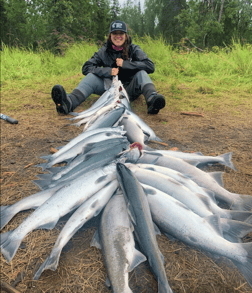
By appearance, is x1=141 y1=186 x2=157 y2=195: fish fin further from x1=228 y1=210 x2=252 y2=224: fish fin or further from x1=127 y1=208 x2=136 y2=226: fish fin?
x1=228 y1=210 x2=252 y2=224: fish fin

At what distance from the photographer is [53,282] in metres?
1.48

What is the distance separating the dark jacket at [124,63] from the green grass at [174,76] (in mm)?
1129

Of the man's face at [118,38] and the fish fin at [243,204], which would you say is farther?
the man's face at [118,38]

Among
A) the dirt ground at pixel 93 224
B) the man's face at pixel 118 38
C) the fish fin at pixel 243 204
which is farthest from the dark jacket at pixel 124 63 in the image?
the fish fin at pixel 243 204

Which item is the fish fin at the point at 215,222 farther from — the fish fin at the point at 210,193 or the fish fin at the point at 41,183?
the fish fin at the point at 41,183

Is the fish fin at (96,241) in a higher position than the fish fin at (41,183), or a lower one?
lower

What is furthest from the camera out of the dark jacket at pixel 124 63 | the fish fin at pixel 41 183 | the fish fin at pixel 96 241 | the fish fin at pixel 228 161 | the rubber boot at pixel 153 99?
the dark jacket at pixel 124 63

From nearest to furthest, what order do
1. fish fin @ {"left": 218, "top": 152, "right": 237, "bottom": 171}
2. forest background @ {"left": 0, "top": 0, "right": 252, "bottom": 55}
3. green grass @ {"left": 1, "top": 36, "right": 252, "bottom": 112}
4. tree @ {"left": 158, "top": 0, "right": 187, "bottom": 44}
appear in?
fish fin @ {"left": 218, "top": 152, "right": 237, "bottom": 171}, green grass @ {"left": 1, "top": 36, "right": 252, "bottom": 112}, forest background @ {"left": 0, "top": 0, "right": 252, "bottom": 55}, tree @ {"left": 158, "top": 0, "right": 187, "bottom": 44}

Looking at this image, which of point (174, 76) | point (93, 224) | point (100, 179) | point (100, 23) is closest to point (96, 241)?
point (93, 224)

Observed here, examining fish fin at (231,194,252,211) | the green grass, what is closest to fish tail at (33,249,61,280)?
fish fin at (231,194,252,211)

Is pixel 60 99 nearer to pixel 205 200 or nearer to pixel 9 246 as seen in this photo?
pixel 9 246

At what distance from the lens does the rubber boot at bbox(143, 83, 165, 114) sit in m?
4.01

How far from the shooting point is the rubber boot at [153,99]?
13.2 ft

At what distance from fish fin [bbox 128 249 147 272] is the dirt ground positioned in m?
0.11
